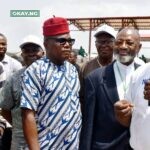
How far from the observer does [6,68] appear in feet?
20.6

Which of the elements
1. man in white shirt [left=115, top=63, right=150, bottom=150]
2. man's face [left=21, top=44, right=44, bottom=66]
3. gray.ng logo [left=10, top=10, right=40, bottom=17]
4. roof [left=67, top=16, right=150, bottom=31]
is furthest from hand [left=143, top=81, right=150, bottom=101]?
roof [left=67, top=16, right=150, bottom=31]

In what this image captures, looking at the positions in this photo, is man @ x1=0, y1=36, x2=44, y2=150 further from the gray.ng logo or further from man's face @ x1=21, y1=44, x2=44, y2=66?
the gray.ng logo

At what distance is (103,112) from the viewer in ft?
12.7

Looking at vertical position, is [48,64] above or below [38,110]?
above

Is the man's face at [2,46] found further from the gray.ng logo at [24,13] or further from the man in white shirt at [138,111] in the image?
the gray.ng logo at [24,13]

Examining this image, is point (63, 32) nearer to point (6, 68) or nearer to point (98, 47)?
point (98, 47)

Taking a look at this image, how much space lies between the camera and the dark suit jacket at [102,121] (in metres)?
3.85

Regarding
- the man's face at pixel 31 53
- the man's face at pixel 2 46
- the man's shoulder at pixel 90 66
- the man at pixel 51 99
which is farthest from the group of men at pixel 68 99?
the man's face at pixel 2 46

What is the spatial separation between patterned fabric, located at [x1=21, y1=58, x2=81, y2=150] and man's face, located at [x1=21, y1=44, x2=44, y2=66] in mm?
983

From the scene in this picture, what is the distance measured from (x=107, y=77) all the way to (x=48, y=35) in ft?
2.04

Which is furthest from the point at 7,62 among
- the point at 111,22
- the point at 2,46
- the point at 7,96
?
the point at 111,22

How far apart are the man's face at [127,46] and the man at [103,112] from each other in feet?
→ 0.44

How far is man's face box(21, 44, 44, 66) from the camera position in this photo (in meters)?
4.68

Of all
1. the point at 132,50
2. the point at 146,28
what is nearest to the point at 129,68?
the point at 132,50
